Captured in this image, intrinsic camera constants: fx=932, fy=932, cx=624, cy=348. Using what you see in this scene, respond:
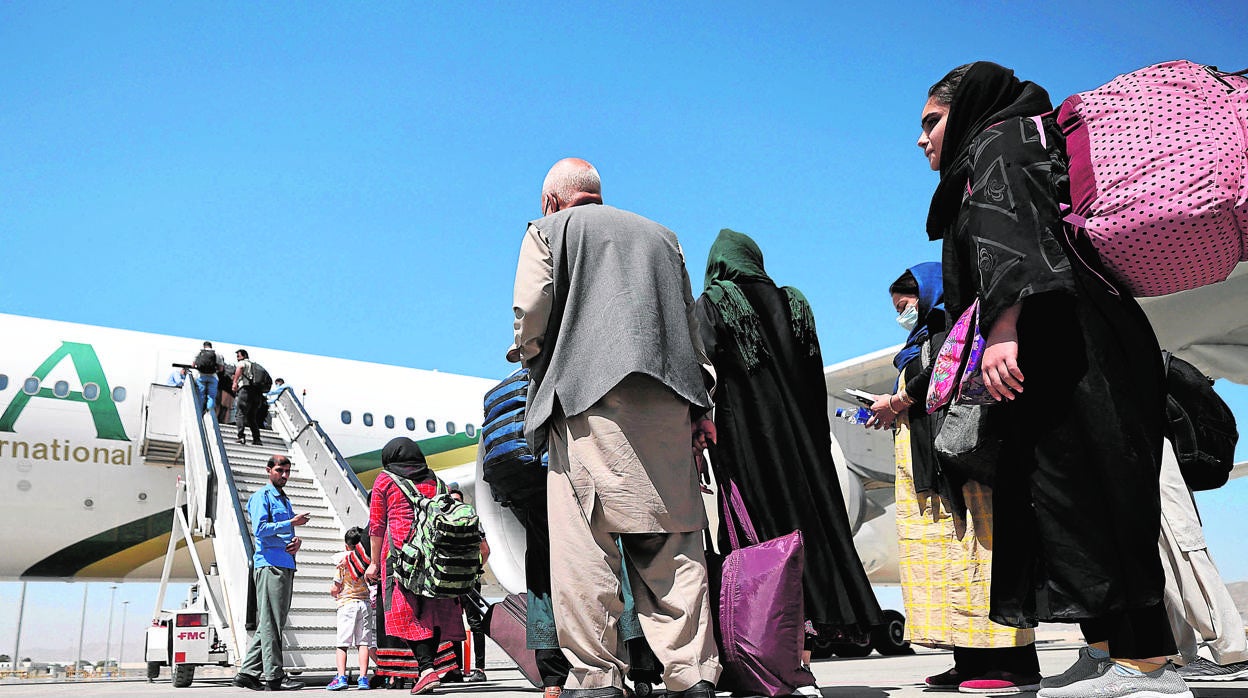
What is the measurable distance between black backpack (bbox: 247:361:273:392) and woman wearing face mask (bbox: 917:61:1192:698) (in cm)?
1007

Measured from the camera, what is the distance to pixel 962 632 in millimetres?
3264

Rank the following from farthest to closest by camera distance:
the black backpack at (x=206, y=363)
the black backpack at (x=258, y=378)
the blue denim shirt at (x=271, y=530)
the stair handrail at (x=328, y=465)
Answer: the black backpack at (x=258, y=378) → the black backpack at (x=206, y=363) → the stair handrail at (x=328, y=465) → the blue denim shirt at (x=271, y=530)

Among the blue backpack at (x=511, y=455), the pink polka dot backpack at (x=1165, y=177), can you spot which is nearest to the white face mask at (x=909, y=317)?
the blue backpack at (x=511, y=455)

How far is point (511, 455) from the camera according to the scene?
3.20 metres

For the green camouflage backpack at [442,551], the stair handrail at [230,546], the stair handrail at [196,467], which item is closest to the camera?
the green camouflage backpack at [442,551]

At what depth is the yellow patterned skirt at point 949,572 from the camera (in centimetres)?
323

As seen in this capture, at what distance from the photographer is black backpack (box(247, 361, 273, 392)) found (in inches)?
429

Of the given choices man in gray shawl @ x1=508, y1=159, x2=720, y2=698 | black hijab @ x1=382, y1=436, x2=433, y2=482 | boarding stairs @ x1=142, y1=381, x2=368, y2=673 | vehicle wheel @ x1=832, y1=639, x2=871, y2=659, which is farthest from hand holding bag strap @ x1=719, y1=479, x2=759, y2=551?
vehicle wheel @ x1=832, y1=639, x2=871, y2=659

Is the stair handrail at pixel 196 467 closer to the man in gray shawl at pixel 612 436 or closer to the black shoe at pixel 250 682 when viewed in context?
the black shoe at pixel 250 682

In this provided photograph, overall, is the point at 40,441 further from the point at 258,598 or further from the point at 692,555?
the point at 692,555

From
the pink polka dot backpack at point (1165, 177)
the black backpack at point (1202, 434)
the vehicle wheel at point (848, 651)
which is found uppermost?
the pink polka dot backpack at point (1165, 177)

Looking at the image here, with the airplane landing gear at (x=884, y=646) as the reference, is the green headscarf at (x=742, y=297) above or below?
above

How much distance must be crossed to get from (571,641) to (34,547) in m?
9.48

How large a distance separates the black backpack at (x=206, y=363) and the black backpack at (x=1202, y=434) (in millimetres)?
9792
